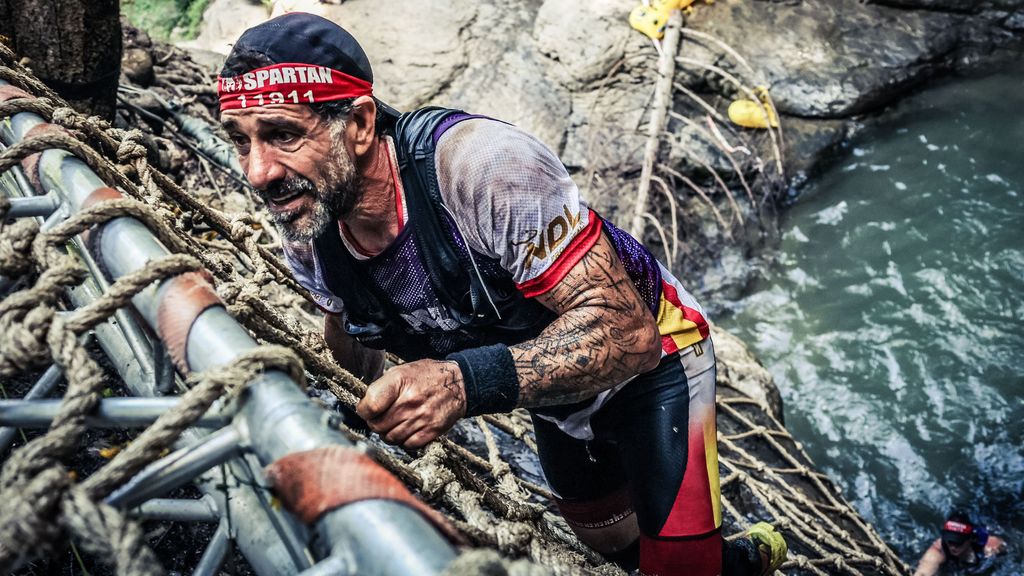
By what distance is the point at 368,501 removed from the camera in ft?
3.27

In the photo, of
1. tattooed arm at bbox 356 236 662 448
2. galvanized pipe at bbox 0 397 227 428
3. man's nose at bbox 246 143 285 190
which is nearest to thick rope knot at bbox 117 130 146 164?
man's nose at bbox 246 143 285 190

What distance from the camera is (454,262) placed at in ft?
7.60

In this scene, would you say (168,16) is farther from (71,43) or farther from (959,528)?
(959,528)

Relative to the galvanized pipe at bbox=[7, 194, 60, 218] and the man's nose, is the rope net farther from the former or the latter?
the man's nose

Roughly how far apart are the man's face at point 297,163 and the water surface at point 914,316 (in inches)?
227

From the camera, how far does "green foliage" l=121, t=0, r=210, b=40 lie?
10.5 m

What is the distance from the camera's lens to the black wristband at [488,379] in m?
2.00

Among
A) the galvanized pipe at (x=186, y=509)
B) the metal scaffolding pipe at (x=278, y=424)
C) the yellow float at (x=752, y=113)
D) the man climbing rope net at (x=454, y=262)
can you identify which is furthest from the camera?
the yellow float at (x=752, y=113)

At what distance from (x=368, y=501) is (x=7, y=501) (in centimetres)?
44

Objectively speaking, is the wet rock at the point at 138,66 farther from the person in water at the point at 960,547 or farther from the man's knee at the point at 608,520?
the person in water at the point at 960,547

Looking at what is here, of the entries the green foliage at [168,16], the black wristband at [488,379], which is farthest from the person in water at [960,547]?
the green foliage at [168,16]

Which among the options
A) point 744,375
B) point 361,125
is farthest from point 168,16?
point 361,125

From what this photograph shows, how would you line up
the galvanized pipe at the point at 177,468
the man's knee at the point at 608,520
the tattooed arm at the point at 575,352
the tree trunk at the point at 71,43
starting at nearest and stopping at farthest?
the galvanized pipe at the point at 177,468
the tattooed arm at the point at 575,352
the tree trunk at the point at 71,43
the man's knee at the point at 608,520

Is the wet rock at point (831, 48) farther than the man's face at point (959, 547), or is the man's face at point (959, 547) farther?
the wet rock at point (831, 48)
